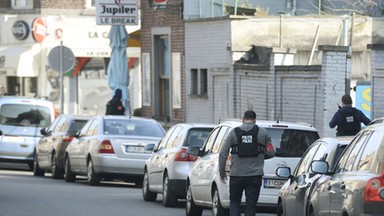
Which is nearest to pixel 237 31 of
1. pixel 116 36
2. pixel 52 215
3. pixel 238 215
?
pixel 116 36

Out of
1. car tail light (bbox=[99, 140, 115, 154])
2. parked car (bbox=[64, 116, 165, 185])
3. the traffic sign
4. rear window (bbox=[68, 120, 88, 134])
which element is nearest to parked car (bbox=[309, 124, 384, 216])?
parked car (bbox=[64, 116, 165, 185])

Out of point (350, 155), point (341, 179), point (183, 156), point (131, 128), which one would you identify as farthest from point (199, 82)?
point (341, 179)

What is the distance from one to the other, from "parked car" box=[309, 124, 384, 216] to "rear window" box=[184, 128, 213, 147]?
7.61 metres

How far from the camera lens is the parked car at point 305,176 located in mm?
13117

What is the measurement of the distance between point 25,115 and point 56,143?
126 inches

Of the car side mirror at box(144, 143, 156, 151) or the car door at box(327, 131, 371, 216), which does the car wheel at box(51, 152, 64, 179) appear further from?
the car door at box(327, 131, 371, 216)

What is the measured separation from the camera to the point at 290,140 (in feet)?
56.3

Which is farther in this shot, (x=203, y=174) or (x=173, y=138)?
(x=173, y=138)

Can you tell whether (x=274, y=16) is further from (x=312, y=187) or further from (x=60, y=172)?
(x=312, y=187)

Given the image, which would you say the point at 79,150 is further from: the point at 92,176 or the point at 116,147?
the point at 116,147

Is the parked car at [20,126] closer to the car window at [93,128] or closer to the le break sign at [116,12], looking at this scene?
the le break sign at [116,12]

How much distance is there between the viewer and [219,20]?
31.9 m

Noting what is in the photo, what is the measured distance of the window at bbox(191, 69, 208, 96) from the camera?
33.9m

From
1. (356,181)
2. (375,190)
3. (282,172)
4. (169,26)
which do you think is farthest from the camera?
(169,26)
